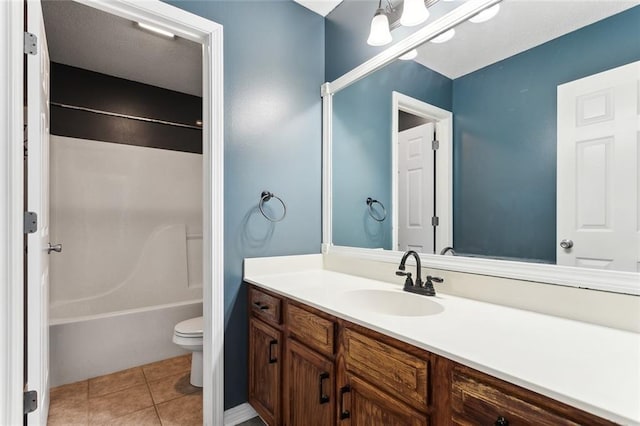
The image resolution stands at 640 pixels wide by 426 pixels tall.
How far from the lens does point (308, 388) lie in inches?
51.9

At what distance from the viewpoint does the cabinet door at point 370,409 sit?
91cm

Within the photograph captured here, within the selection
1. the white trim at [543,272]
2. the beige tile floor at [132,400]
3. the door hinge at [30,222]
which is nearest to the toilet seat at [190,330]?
the beige tile floor at [132,400]

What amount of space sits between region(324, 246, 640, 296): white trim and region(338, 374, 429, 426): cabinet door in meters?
0.63

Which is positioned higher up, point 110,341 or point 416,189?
point 416,189

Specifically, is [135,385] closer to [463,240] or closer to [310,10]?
[463,240]

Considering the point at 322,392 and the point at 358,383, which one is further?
the point at 322,392

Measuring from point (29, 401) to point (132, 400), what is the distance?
79 cm

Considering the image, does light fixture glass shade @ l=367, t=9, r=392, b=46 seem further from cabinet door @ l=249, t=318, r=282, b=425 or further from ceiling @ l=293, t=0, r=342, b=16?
cabinet door @ l=249, t=318, r=282, b=425

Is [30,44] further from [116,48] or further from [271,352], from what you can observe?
[271,352]

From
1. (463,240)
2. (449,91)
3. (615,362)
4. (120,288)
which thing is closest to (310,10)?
(449,91)

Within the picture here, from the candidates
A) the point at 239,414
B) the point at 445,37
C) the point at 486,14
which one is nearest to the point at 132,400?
the point at 239,414

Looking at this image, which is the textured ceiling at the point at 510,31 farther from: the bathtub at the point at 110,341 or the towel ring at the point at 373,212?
the bathtub at the point at 110,341

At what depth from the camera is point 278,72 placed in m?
1.95

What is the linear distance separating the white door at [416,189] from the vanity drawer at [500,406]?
0.82m
